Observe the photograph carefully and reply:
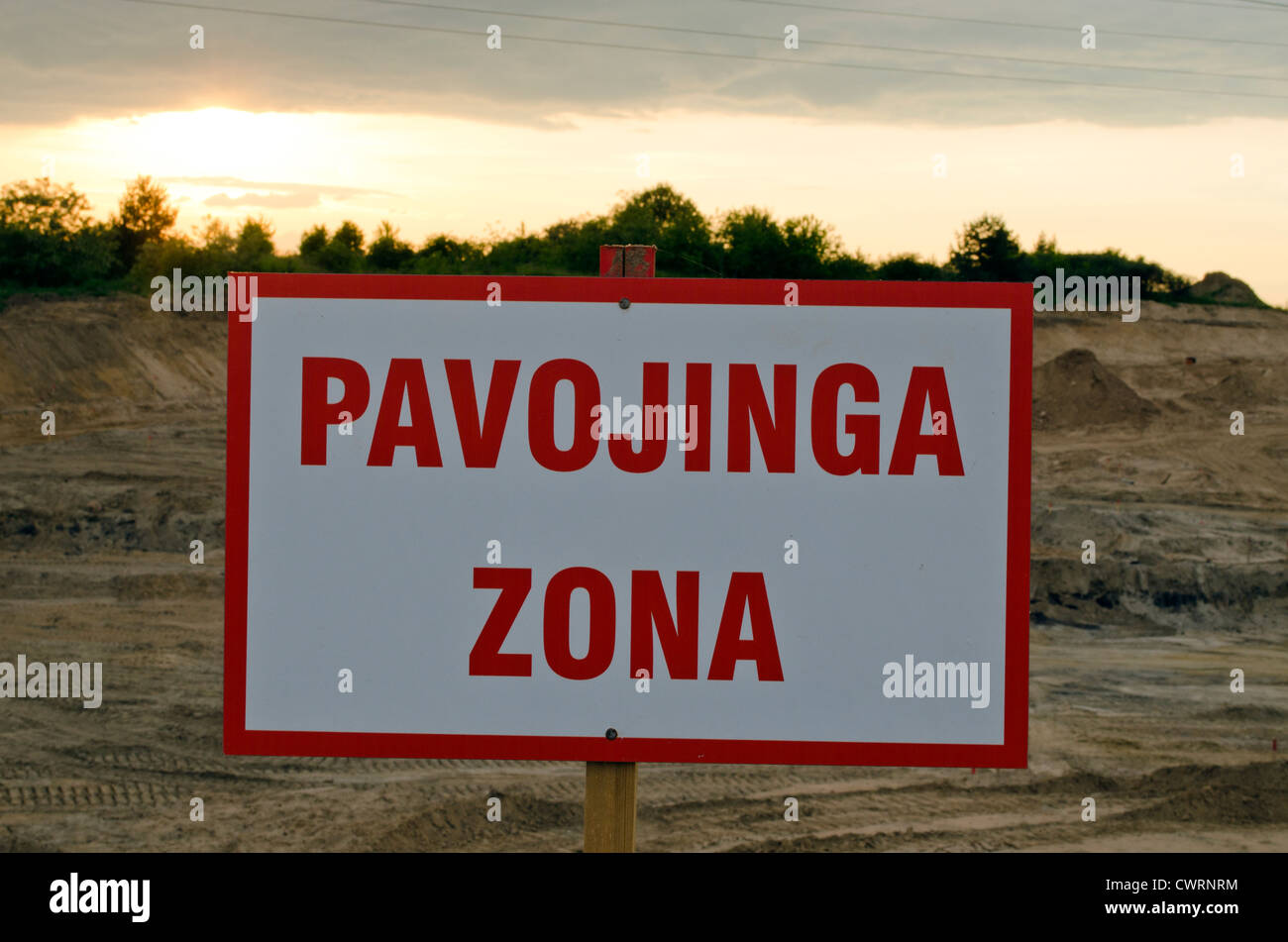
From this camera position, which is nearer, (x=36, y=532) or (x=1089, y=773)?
(x=1089, y=773)

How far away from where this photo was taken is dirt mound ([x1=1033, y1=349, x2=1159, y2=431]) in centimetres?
2644

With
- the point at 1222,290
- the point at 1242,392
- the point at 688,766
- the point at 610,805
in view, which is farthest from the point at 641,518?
the point at 1222,290

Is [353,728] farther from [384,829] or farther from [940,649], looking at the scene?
[384,829]

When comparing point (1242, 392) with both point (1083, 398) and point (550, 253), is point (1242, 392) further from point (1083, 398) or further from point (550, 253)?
point (550, 253)

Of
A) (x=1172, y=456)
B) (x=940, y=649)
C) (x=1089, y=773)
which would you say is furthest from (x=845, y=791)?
(x=1172, y=456)

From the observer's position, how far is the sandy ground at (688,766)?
848 centimetres

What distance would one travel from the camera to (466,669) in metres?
2.71

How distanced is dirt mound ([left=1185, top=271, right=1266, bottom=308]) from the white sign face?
132 feet

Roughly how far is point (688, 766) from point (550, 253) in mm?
30358

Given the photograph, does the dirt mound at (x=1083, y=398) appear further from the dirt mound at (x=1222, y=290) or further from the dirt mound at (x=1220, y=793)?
the dirt mound at (x=1220, y=793)

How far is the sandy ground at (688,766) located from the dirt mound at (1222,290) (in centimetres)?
1077

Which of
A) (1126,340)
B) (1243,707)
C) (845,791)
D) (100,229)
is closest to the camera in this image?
(845,791)

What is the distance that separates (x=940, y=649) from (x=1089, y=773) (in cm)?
813

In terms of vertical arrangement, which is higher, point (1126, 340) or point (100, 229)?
point (100, 229)
